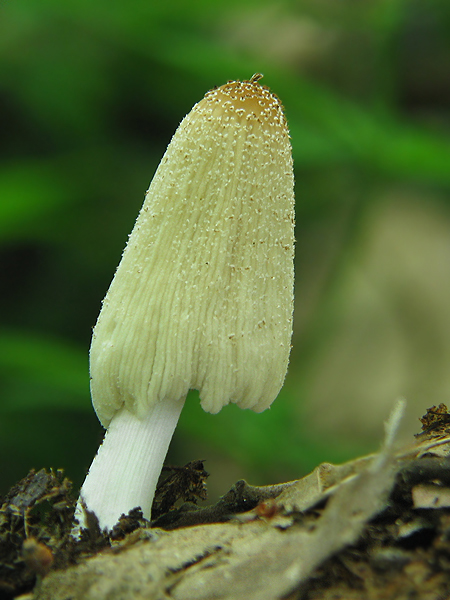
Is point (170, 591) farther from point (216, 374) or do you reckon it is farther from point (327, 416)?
point (327, 416)

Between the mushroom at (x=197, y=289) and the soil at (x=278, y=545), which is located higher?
the mushroom at (x=197, y=289)

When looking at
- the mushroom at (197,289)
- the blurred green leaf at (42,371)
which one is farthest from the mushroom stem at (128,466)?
the blurred green leaf at (42,371)

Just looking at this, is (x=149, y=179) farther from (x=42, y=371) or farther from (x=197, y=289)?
(x=197, y=289)

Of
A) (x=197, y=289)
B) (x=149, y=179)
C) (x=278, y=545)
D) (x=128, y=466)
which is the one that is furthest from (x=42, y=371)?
(x=278, y=545)

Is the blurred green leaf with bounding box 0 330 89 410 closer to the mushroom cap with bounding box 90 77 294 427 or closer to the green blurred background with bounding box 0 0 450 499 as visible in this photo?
the green blurred background with bounding box 0 0 450 499

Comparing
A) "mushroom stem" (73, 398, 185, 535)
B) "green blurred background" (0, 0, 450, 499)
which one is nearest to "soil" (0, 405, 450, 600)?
"mushroom stem" (73, 398, 185, 535)

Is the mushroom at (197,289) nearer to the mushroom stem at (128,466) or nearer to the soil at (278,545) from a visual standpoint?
the mushroom stem at (128,466)

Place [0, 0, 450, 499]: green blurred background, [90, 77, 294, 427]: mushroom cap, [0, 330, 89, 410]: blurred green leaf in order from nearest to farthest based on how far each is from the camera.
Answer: [90, 77, 294, 427]: mushroom cap, [0, 330, 89, 410]: blurred green leaf, [0, 0, 450, 499]: green blurred background
